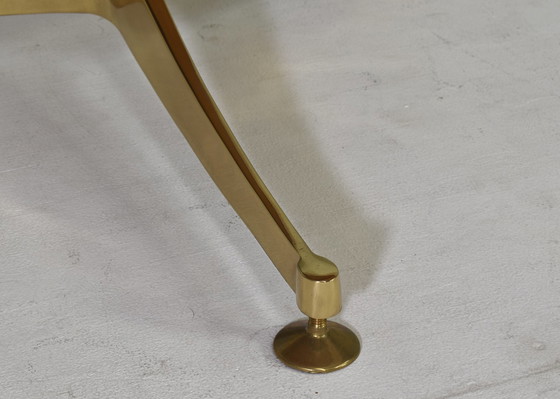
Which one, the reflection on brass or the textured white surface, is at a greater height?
the reflection on brass

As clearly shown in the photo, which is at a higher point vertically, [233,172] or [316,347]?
[233,172]

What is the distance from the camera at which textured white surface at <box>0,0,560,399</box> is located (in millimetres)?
1024

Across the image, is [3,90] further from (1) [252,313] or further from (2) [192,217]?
(1) [252,313]

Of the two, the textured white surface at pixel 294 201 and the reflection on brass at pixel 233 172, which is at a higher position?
the reflection on brass at pixel 233 172

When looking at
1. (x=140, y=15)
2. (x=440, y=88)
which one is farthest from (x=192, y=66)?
(x=440, y=88)

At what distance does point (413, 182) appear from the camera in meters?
1.30

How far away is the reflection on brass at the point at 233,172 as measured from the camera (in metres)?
0.98

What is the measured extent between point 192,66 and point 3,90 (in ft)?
2.07

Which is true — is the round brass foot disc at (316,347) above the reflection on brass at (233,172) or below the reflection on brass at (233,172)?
below

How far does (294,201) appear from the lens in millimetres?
1276

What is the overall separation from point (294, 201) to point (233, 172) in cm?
28

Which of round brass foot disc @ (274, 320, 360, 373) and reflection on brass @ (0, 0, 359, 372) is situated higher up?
reflection on brass @ (0, 0, 359, 372)

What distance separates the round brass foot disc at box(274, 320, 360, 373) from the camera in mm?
1013

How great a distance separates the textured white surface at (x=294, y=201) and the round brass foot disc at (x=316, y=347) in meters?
0.01
